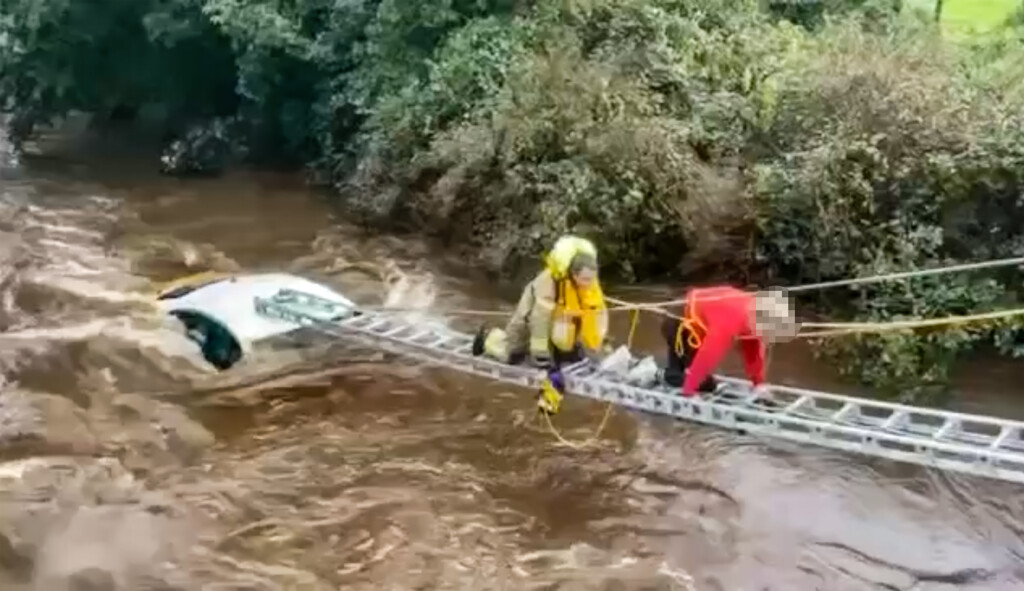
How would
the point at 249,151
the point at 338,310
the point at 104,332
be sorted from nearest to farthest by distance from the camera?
the point at 338,310, the point at 104,332, the point at 249,151

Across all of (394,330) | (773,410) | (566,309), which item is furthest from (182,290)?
(773,410)

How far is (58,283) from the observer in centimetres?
1681

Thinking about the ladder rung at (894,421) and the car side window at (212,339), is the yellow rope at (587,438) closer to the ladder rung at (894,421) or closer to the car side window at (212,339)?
the car side window at (212,339)

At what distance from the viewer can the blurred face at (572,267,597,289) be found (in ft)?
33.3

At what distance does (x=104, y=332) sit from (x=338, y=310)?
320cm

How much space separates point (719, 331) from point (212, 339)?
572 centimetres

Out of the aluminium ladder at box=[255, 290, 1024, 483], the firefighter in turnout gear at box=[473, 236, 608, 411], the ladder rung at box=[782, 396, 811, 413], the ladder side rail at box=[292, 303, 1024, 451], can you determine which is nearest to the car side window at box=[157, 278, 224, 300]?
the aluminium ladder at box=[255, 290, 1024, 483]

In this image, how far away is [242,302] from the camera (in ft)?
44.1

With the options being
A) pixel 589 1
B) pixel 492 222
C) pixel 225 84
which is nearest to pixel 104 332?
pixel 492 222

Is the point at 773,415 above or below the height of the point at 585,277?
below

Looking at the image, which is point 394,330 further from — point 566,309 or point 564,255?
point 564,255

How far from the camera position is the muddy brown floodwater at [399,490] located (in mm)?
10094

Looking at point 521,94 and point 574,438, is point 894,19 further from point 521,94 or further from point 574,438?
point 574,438

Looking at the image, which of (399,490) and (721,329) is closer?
(721,329)
